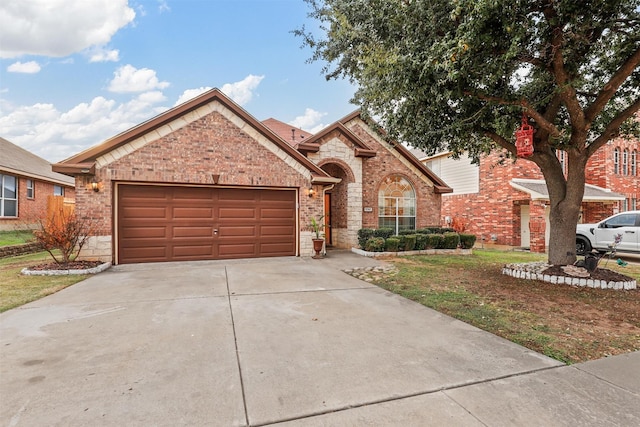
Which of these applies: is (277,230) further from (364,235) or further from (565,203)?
(565,203)

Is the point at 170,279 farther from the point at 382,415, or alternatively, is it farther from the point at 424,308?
the point at 382,415

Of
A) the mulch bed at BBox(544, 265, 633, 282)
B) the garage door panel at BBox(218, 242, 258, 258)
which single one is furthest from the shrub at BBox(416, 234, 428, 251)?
the garage door panel at BBox(218, 242, 258, 258)

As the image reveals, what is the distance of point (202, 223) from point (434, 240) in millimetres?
9442

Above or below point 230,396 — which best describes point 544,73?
above

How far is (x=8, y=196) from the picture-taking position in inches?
610

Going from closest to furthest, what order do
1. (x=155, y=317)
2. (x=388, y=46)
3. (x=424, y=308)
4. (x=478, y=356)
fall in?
(x=478, y=356) < (x=155, y=317) < (x=424, y=308) < (x=388, y=46)

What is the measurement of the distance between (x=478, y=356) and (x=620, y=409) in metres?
1.17

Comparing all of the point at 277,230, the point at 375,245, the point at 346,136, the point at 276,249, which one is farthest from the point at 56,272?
the point at 346,136

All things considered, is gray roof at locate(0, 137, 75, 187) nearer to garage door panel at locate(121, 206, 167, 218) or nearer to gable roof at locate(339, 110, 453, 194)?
garage door panel at locate(121, 206, 167, 218)

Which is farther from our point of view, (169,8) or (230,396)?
(169,8)

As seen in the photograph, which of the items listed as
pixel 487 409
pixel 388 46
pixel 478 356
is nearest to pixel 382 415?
pixel 487 409

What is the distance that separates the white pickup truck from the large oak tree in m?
5.06

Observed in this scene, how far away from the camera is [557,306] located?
548cm

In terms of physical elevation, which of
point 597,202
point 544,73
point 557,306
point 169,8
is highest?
point 169,8
